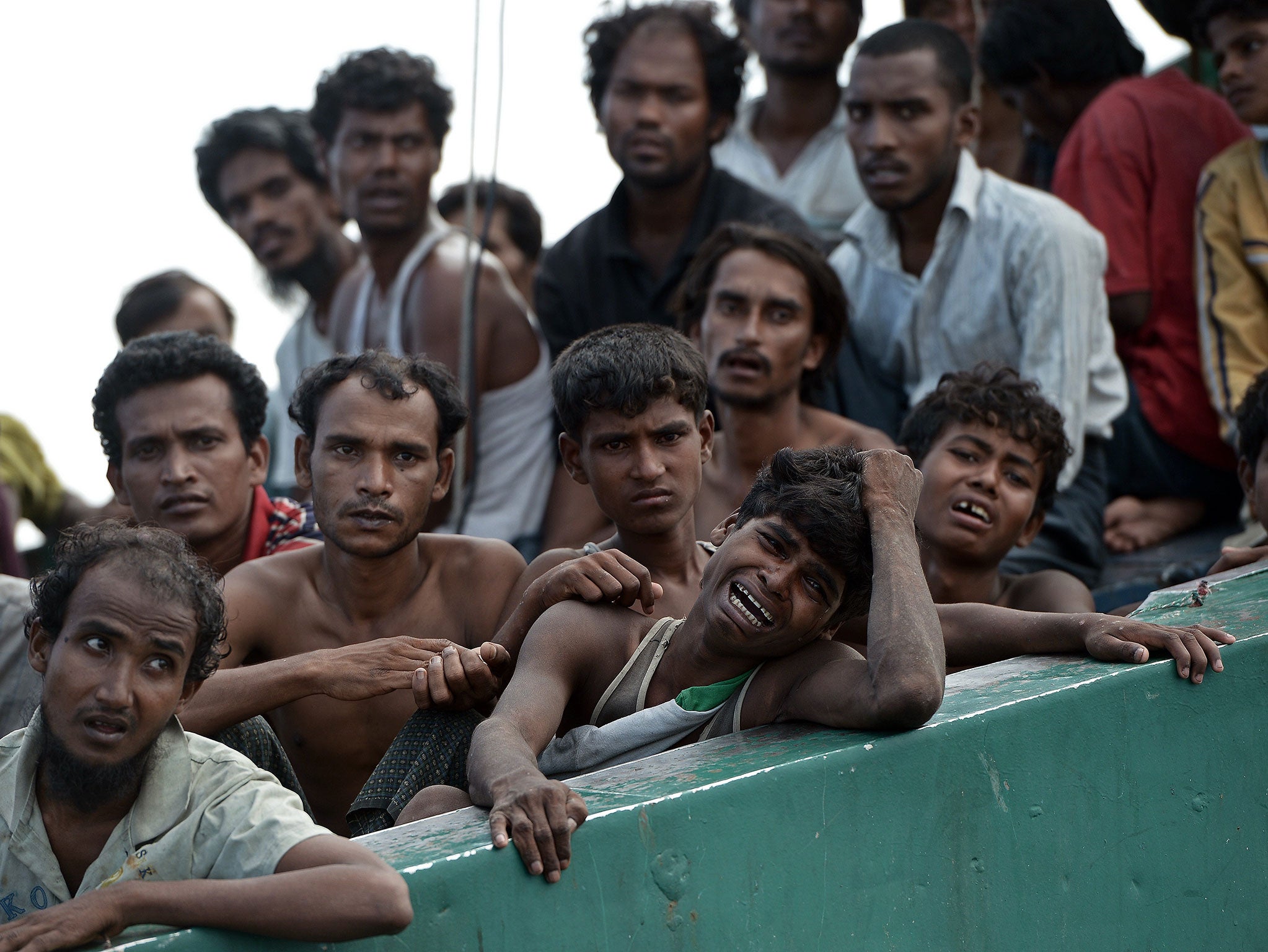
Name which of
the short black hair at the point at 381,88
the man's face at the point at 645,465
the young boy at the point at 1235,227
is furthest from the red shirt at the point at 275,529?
the young boy at the point at 1235,227

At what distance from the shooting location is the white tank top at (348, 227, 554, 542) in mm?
4906

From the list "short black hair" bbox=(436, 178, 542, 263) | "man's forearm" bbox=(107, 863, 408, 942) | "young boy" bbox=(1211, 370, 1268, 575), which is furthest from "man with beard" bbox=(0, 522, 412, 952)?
"short black hair" bbox=(436, 178, 542, 263)

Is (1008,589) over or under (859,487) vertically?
under

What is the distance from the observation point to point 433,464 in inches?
127

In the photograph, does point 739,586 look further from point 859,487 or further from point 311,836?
point 311,836

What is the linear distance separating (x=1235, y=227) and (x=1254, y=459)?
122 centimetres

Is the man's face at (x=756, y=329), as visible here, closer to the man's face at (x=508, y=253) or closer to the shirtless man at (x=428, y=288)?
the shirtless man at (x=428, y=288)

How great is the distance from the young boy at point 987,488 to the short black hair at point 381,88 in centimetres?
256

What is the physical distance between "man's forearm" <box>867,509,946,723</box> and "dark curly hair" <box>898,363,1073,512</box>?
1.13 meters

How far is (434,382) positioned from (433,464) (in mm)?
200

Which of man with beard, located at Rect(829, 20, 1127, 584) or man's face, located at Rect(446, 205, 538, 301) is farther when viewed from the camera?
man's face, located at Rect(446, 205, 538, 301)

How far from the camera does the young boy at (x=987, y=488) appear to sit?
3.53m

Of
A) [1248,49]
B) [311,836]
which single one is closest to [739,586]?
[311,836]

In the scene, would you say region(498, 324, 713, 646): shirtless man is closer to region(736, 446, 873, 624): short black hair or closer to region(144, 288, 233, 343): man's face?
region(736, 446, 873, 624): short black hair
